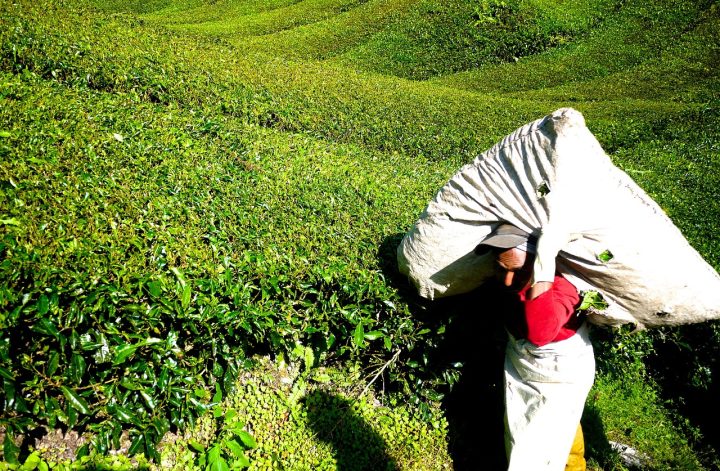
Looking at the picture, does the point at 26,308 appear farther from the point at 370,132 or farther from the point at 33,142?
the point at 370,132

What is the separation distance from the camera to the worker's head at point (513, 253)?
2.38 m

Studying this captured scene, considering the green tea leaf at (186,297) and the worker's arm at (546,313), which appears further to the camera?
the green tea leaf at (186,297)

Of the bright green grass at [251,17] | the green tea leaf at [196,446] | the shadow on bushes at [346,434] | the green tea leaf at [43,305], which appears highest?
the bright green grass at [251,17]

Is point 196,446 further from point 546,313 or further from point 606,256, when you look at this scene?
point 606,256

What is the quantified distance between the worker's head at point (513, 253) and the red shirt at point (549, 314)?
0.08 metres

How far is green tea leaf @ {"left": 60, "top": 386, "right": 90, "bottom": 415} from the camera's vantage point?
215 centimetres

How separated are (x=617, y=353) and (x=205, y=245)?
10.3ft

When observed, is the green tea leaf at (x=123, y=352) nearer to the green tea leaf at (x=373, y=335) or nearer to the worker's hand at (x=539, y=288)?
the green tea leaf at (x=373, y=335)

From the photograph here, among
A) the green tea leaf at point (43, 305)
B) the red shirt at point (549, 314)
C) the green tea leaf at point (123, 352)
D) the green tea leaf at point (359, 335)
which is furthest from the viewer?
the green tea leaf at point (359, 335)

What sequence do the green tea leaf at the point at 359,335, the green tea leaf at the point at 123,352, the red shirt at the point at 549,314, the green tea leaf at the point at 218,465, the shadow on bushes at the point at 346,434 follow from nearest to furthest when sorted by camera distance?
1. the green tea leaf at the point at 123,352
2. the red shirt at the point at 549,314
3. the green tea leaf at the point at 218,465
4. the green tea leaf at the point at 359,335
5. the shadow on bushes at the point at 346,434

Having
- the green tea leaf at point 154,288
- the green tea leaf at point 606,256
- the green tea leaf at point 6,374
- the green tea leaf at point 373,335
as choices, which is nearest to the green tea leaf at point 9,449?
the green tea leaf at point 6,374

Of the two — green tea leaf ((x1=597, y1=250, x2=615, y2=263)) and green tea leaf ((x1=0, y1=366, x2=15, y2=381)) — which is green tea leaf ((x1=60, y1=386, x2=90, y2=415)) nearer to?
green tea leaf ((x1=0, y1=366, x2=15, y2=381))

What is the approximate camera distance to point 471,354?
3.38 meters

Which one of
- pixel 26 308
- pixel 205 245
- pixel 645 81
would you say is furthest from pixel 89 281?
pixel 645 81
